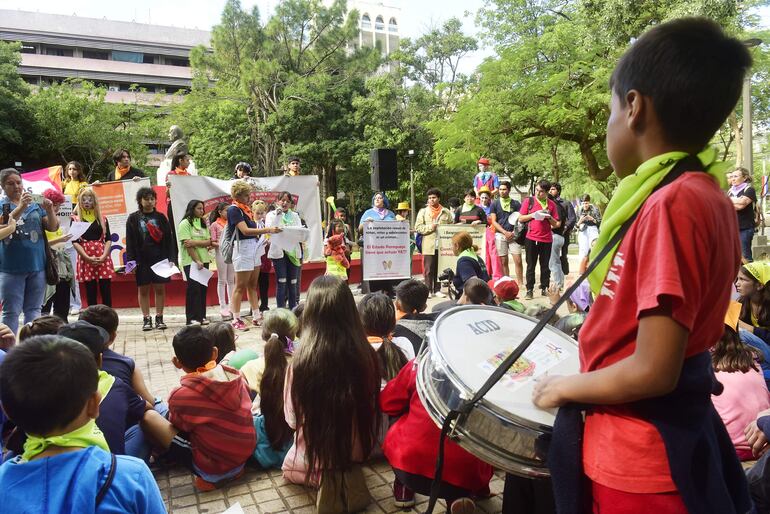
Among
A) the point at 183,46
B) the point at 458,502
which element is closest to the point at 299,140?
the point at 458,502

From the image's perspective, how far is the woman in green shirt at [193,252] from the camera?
7703 millimetres

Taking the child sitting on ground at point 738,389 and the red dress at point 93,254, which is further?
the red dress at point 93,254

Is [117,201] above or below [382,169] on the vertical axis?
below

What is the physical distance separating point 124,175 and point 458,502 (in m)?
9.36

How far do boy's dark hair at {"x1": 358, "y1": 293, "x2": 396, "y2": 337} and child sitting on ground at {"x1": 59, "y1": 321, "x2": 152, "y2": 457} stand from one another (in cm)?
139

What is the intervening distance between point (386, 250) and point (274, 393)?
20.5ft

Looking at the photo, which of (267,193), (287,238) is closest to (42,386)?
(287,238)

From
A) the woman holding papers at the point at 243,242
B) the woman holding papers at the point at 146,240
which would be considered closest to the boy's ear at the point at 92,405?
the woman holding papers at the point at 243,242

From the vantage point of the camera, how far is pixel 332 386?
299 centimetres

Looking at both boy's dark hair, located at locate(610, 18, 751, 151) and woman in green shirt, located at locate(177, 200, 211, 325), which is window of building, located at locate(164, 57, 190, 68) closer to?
woman in green shirt, located at locate(177, 200, 211, 325)

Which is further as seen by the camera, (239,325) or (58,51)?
(58,51)

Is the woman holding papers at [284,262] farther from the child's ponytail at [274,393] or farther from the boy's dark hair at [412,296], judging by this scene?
the child's ponytail at [274,393]

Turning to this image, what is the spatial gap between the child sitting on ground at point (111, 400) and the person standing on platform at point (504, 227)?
778 cm

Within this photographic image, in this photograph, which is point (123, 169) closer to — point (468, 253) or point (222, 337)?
point (468, 253)
